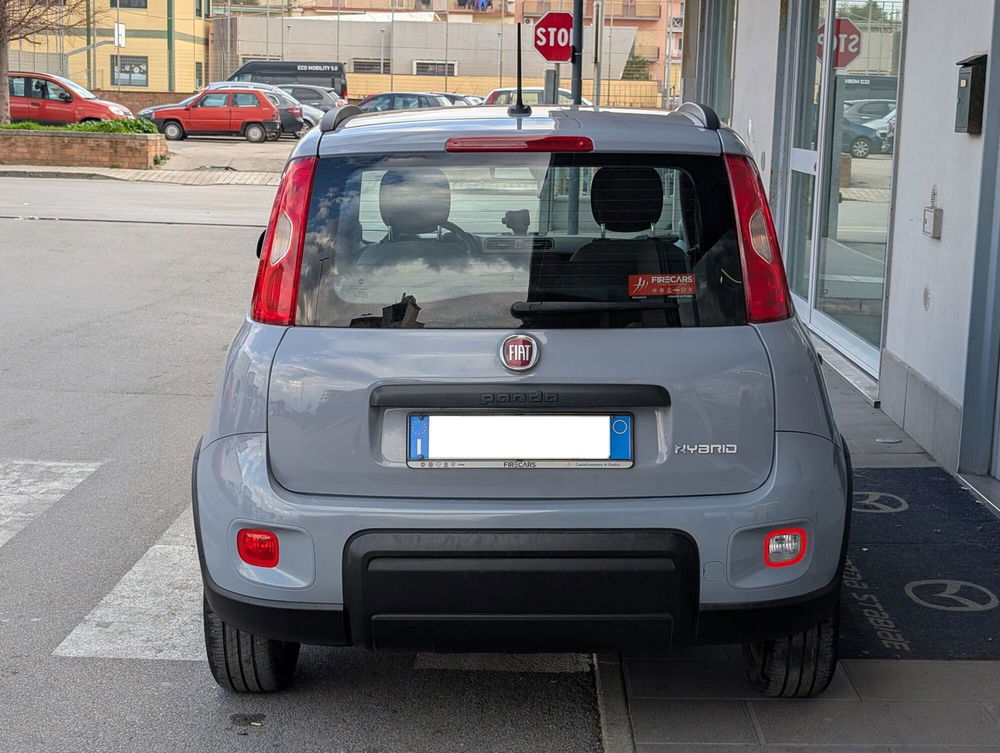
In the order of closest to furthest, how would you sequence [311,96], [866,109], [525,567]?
[525,567] → [866,109] → [311,96]

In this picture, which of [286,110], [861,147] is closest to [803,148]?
[861,147]

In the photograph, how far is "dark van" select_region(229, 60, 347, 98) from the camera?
50.1m

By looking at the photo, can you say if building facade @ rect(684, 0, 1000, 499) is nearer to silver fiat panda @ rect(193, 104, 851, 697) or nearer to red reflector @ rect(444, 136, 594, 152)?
silver fiat panda @ rect(193, 104, 851, 697)

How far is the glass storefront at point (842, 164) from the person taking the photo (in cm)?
896

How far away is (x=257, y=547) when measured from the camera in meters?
3.41

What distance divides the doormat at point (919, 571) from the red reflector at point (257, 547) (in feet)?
6.18

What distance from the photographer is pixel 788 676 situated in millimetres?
3832

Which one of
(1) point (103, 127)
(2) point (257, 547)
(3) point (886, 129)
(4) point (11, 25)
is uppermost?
(4) point (11, 25)

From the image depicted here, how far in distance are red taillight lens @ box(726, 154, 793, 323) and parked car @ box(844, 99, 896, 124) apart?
18.5ft

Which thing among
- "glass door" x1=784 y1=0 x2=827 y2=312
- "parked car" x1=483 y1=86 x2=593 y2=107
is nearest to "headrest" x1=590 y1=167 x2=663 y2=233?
"glass door" x1=784 y1=0 x2=827 y2=312

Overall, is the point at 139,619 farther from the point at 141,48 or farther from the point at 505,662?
the point at 141,48

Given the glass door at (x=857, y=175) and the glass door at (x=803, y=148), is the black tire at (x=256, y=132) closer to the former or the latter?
the glass door at (x=803, y=148)

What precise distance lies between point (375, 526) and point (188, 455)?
376 centimetres

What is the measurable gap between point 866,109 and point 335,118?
6542 mm
